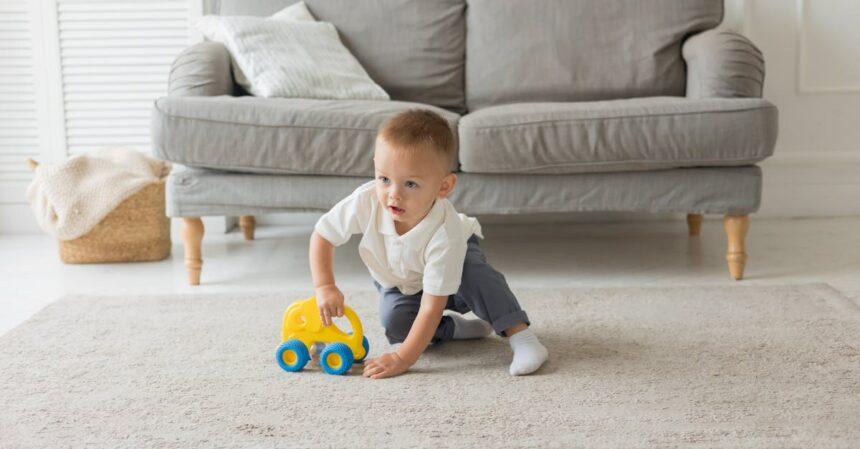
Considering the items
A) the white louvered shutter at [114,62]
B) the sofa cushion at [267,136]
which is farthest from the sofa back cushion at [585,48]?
the white louvered shutter at [114,62]

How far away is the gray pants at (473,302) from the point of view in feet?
5.95

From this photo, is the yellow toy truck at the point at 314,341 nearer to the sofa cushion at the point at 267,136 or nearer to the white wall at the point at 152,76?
the sofa cushion at the point at 267,136

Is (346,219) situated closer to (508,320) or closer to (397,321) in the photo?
(397,321)

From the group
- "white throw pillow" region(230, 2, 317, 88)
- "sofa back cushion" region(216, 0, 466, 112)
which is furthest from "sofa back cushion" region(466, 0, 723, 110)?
"white throw pillow" region(230, 2, 317, 88)

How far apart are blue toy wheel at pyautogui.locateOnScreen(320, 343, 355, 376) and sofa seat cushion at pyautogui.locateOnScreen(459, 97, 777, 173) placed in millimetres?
818

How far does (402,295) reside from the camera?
1.85 m

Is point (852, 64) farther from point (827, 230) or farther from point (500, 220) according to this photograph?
point (500, 220)

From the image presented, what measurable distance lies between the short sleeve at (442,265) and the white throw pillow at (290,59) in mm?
1133

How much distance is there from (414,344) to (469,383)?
12cm

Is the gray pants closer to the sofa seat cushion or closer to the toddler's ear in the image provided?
the toddler's ear

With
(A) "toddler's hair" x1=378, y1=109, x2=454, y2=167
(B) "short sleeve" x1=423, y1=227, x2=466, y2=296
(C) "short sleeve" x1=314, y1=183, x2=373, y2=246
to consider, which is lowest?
(B) "short sleeve" x1=423, y1=227, x2=466, y2=296

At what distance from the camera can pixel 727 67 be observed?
8.61 ft

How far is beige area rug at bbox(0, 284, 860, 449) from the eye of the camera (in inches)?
56.9

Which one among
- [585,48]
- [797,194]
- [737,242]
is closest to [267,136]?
[585,48]
